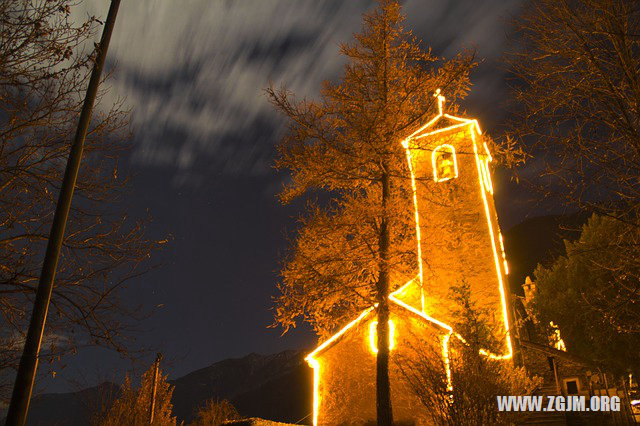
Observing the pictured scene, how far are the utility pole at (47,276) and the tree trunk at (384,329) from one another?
737 cm

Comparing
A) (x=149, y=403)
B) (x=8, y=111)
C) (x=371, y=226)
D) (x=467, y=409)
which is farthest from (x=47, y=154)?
(x=149, y=403)

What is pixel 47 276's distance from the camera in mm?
5215

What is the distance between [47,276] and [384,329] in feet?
25.8

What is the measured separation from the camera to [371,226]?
1188 cm

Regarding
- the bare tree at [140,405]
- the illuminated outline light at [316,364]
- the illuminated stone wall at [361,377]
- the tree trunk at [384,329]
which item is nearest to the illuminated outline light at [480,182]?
the illuminated stone wall at [361,377]

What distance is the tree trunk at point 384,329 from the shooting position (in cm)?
1004

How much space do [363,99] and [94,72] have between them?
745 centimetres

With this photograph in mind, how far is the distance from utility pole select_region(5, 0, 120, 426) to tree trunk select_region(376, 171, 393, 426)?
7.37 meters

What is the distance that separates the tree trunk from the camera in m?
10.0

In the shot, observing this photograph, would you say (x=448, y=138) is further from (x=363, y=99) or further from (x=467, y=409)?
(x=467, y=409)

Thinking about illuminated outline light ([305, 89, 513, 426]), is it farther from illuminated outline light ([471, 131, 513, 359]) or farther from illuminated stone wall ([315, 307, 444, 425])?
illuminated stone wall ([315, 307, 444, 425])

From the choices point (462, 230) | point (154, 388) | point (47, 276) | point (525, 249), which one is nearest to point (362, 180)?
point (462, 230)

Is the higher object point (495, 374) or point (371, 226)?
point (371, 226)

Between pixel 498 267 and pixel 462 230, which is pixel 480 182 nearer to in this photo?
pixel 498 267
